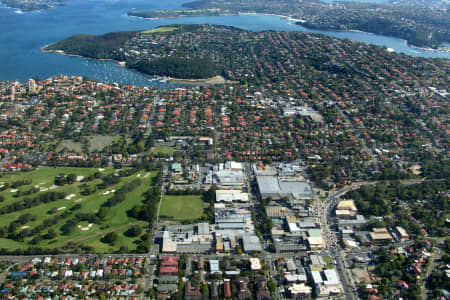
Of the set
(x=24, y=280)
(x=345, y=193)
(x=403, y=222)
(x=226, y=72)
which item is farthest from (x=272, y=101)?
(x=24, y=280)

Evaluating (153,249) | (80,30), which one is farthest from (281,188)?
(80,30)

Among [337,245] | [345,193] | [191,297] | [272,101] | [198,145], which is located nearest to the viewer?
[191,297]

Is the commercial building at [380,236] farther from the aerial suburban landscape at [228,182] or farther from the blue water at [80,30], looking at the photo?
the blue water at [80,30]

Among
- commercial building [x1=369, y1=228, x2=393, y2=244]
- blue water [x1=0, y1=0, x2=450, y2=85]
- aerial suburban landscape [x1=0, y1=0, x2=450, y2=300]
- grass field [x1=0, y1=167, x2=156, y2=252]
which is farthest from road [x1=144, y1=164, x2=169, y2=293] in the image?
blue water [x1=0, y1=0, x2=450, y2=85]

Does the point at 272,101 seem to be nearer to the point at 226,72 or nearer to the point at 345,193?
the point at 226,72

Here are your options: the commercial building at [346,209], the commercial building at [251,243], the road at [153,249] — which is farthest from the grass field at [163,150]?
the commercial building at [346,209]

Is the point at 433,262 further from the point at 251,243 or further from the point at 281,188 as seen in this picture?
the point at 251,243
